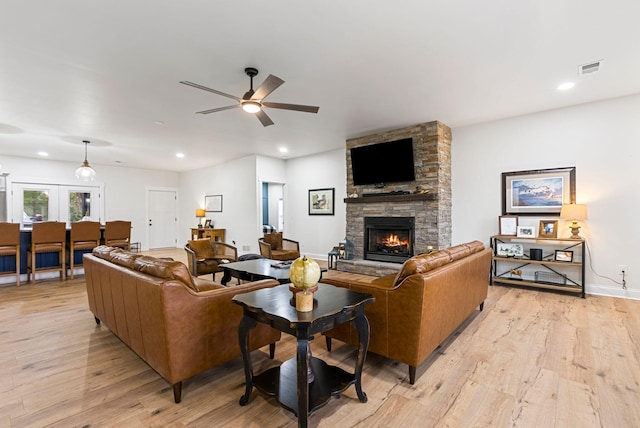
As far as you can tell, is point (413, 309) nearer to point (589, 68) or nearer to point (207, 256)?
point (589, 68)

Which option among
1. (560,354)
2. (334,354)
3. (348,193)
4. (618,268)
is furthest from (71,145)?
(618,268)


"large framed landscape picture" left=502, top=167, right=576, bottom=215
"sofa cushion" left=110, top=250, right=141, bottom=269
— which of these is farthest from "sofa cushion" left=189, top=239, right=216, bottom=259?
"large framed landscape picture" left=502, top=167, right=576, bottom=215

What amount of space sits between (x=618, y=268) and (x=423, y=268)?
13.0 feet

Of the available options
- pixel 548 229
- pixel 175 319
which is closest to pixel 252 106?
pixel 175 319

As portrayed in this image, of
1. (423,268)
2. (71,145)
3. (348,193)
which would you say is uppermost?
(71,145)

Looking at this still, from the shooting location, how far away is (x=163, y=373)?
197 cm

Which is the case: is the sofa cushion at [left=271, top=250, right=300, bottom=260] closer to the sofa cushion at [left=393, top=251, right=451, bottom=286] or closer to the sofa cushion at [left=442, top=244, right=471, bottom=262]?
the sofa cushion at [left=442, top=244, right=471, bottom=262]

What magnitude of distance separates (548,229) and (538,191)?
23.6 inches

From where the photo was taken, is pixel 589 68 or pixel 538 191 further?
pixel 538 191

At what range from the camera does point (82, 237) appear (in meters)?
5.66

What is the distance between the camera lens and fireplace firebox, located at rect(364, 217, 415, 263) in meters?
5.47

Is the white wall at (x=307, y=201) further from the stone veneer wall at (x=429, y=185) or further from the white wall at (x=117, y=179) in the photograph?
the white wall at (x=117, y=179)

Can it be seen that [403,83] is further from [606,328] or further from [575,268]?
[575,268]

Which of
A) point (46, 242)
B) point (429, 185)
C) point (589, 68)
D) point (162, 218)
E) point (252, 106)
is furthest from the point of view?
point (162, 218)
